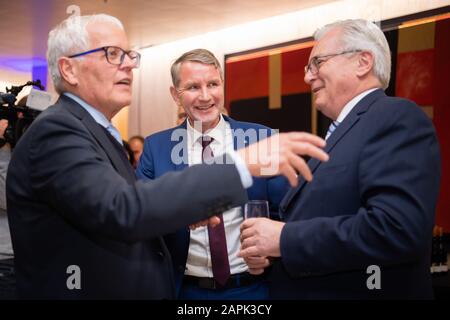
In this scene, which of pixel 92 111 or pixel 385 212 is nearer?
pixel 385 212

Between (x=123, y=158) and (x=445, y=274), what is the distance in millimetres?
2546

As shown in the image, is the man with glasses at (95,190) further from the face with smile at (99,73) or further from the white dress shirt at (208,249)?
the white dress shirt at (208,249)

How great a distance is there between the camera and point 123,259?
1.28 meters

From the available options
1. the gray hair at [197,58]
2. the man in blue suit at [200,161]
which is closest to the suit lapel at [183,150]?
the man in blue suit at [200,161]

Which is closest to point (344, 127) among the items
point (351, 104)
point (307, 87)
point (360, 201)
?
point (351, 104)

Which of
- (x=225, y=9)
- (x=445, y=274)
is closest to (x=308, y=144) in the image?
(x=445, y=274)

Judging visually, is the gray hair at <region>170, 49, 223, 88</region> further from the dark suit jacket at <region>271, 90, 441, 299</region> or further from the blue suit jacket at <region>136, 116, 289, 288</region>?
the dark suit jacket at <region>271, 90, 441, 299</region>

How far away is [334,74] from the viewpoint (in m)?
1.65

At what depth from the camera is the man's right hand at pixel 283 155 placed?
1173 mm

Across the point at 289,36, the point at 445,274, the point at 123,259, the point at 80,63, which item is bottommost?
the point at 445,274

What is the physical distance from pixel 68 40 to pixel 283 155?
30.1 inches

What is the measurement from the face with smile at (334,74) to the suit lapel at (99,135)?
29.9 inches

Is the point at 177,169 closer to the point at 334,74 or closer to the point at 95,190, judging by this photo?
the point at 334,74
